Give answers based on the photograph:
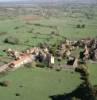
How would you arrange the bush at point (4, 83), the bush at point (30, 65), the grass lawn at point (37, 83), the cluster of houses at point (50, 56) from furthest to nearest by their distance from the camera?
the cluster of houses at point (50, 56) < the bush at point (30, 65) < the bush at point (4, 83) < the grass lawn at point (37, 83)

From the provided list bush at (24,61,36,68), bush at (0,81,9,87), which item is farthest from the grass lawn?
bush at (24,61,36,68)

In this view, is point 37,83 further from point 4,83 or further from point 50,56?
point 50,56

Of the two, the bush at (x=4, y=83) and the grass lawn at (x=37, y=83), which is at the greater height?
the bush at (x=4, y=83)

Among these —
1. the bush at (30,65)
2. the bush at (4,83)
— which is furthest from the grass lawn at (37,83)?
the bush at (30,65)

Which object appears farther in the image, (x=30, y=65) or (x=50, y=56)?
(x=50, y=56)

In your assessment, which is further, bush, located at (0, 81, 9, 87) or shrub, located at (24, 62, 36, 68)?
shrub, located at (24, 62, 36, 68)

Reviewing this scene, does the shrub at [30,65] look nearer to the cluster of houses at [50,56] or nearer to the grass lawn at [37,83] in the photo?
the cluster of houses at [50,56]

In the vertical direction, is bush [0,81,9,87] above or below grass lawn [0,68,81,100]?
above

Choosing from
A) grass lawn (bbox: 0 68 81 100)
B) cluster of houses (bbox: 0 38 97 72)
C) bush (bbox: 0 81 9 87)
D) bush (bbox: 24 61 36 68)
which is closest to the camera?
grass lawn (bbox: 0 68 81 100)

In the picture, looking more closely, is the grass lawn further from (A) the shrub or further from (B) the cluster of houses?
(B) the cluster of houses

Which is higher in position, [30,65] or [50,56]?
[50,56]

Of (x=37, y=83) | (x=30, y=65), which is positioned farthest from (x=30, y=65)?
(x=37, y=83)

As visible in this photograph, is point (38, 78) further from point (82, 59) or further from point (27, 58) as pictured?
point (82, 59)
